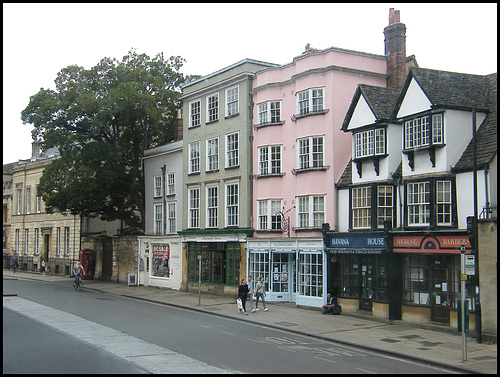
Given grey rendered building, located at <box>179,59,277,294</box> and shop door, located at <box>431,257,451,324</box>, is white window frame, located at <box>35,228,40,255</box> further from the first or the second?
shop door, located at <box>431,257,451,324</box>

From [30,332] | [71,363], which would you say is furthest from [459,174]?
[30,332]

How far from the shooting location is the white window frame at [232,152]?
32.8 m

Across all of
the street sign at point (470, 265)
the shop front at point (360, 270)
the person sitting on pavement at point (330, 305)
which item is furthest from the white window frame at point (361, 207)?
the street sign at point (470, 265)

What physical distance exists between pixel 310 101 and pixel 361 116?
148 inches

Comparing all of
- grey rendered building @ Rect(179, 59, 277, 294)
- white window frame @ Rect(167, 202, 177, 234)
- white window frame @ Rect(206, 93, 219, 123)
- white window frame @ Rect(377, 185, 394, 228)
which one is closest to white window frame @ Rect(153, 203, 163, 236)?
white window frame @ Rect(167, 202, 177, 234)

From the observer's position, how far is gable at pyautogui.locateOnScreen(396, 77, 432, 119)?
21.7 meters

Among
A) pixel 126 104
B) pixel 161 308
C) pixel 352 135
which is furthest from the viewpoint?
pixel 126 104

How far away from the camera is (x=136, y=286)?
132 ft

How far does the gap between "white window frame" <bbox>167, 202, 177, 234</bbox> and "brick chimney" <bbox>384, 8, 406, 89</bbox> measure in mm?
17501

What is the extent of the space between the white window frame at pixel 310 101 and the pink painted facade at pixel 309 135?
55 mm

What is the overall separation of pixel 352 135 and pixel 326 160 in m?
1.94

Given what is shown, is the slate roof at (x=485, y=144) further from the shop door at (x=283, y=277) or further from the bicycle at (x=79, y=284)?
the bicycle at (x=79, y=284)

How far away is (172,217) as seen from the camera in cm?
3900

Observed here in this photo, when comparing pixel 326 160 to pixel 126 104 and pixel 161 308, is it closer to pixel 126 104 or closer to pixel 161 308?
pixel 161 308
